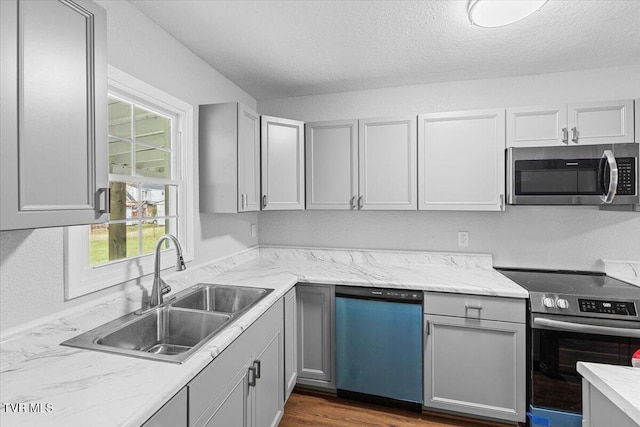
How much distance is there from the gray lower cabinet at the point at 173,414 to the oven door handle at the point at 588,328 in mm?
1934

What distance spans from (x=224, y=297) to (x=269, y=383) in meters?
0.58

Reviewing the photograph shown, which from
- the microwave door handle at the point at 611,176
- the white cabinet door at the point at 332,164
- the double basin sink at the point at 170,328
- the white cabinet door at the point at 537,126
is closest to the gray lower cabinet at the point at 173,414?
the double basin sink at the point at 170,328

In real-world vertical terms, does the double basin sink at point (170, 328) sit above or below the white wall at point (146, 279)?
below

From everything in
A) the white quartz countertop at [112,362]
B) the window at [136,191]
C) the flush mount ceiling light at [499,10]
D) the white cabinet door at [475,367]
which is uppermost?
the flush mount ceiling light at [499,10]

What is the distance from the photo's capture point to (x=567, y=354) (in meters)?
1.88

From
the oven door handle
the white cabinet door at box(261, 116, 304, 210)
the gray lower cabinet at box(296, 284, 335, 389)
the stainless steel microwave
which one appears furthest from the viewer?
the white cabinet door at box(261, 116, 304, 210)

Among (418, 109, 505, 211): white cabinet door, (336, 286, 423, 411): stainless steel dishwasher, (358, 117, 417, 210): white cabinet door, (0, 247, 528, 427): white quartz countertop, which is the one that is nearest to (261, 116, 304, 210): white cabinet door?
(358, 117, 417, 210): white cabinet door

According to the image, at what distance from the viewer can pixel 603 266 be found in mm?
2445

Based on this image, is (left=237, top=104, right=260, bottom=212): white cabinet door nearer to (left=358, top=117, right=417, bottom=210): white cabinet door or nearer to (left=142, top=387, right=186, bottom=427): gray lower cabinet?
(left=358, top=117, right=417, bottom=210): white cabinet door

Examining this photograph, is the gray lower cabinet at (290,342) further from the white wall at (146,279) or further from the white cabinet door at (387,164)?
the white cabinet door at (387,164)

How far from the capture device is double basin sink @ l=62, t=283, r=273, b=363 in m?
1.28

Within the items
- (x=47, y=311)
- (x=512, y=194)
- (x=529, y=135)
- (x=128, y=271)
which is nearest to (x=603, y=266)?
(x=512, y=194)

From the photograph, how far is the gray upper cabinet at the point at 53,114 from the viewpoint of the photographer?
2.72 feet

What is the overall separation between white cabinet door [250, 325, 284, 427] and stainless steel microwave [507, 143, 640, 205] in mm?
1885
